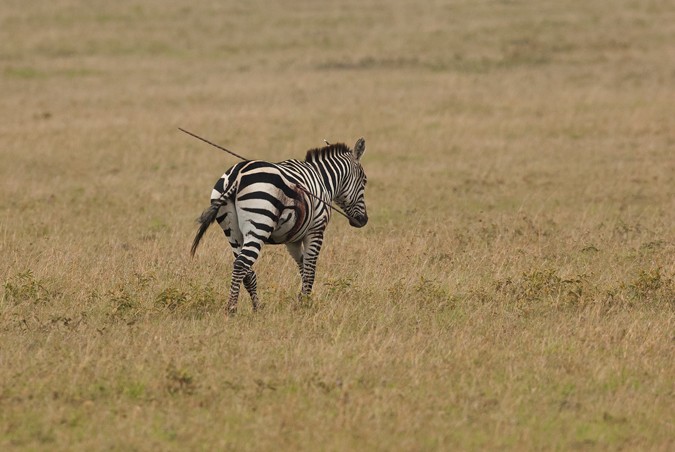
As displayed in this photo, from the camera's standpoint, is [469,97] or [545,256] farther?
[469,97]

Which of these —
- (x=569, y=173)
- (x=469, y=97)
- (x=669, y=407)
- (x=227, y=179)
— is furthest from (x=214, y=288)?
(x=469, y=97)

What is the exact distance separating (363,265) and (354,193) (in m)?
1.02

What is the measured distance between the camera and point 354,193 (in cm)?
1216

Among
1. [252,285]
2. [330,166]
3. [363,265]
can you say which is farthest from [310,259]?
[363,265]

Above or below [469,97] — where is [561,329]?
below

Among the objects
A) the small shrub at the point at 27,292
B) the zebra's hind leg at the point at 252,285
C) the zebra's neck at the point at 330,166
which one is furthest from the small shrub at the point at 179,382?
Answer: the zebra's neck at the point at 330,166

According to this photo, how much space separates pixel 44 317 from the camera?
980cm

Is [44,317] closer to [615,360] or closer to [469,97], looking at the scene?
[615,360]

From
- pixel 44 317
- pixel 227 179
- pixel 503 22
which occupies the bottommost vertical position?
pixel 44 317

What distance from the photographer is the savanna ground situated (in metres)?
7.39

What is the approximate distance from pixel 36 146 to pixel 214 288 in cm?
1322

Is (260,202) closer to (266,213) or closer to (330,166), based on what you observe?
(266,213)

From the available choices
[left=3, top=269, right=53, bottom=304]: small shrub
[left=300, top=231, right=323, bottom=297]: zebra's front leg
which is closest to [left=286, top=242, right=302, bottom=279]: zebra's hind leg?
[left=300, top=231, right=323, bottom=297]: zebra's front leg

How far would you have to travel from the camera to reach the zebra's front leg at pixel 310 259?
10.8 metres
